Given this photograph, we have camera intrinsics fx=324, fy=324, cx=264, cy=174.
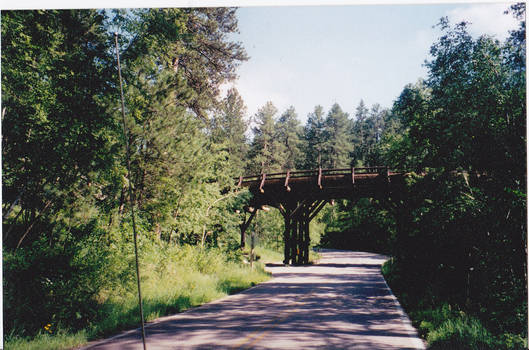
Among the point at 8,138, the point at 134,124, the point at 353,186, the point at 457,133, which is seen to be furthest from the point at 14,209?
the point at 353,186

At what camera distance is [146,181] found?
9.99 m

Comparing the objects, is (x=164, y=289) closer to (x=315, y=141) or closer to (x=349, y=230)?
(x=349, y=230)

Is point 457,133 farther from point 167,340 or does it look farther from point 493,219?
point 167,340

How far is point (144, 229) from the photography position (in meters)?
10.7

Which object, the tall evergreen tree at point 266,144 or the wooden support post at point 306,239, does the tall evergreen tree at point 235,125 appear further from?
the wooden support post at point 306,239

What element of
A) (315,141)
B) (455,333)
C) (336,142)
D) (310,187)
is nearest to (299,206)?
(310,187)

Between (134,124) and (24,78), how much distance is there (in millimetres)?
2885

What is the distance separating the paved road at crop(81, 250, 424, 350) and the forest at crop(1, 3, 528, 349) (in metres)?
0.64

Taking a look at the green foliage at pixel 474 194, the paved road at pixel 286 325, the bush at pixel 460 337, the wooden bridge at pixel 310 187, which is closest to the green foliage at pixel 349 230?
the wooden bridge at pixel 310 187

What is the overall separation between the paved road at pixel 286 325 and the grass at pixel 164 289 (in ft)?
1.58

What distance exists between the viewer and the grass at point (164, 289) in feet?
20.4

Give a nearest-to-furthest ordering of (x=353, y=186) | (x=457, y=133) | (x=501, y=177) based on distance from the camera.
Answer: (x=501, y=177), (x=457, y=133), (x=353, y=186)

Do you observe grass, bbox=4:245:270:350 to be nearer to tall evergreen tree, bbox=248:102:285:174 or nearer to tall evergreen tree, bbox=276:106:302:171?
tall evergreen tree, bbox=248:102:285:174

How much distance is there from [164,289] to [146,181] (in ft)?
11.1
